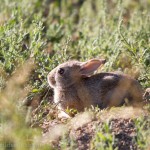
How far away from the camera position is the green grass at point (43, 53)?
5203 mm

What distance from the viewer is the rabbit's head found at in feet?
22.5

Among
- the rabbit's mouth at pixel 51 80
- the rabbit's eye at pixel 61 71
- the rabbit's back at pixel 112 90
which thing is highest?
the rabbit's eye at pixel 61 71

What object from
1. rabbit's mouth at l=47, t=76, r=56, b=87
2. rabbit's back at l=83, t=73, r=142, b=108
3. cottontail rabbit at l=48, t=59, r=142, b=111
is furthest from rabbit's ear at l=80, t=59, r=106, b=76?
rabbit's mouth at l=47, t=76, r=56, b=87

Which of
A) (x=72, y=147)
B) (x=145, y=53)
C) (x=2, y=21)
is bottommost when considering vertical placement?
(x=72, y=147)

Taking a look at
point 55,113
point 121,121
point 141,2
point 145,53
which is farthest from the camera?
point 141,2

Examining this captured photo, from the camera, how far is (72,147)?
510 centimetres

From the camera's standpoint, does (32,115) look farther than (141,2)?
No

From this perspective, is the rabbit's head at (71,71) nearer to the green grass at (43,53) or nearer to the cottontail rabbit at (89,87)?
the cottontail rabbit at (89,87)

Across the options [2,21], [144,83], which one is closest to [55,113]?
[144,83]

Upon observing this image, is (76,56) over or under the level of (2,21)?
under

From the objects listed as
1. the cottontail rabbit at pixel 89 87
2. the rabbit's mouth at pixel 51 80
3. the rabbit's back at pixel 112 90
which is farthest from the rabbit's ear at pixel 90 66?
the rabbit's mouth at pixel 51 80

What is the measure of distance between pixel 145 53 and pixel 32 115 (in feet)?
6.39

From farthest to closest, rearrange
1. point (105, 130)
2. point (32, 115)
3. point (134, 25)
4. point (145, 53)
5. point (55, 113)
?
point (134, 25)
point (145, 53)
point (55, 113)
point (32, 115)
point (105, 130)

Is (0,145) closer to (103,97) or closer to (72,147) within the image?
(72,147)
